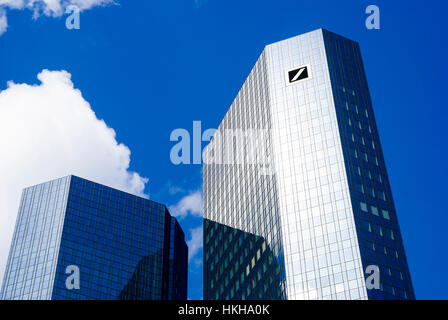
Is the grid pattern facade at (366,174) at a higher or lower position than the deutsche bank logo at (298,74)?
lower

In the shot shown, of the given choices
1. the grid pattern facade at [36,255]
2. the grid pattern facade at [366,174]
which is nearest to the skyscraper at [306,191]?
the grid pattern facade at [366,174]

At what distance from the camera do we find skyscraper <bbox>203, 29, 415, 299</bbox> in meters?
115

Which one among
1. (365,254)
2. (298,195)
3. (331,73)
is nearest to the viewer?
(365,254)

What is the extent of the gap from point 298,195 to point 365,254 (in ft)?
60.7

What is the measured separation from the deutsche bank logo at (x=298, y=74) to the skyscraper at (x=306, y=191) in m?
0.23

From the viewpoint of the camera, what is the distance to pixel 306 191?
413 feet

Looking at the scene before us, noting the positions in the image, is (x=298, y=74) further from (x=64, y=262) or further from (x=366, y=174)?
A: (x=64, y=262)

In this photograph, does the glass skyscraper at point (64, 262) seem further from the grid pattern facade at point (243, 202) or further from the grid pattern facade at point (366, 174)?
the grid pattern facade at point (366, 174)

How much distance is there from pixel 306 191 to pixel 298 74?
28.5m

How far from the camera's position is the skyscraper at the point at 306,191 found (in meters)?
115
